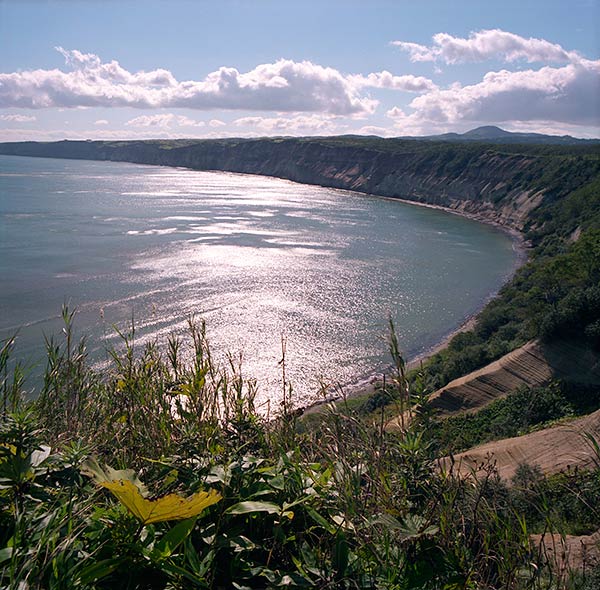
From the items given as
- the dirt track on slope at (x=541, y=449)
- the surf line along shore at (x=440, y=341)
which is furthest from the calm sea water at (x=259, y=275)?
the dirt track on slope at (x=541, y=449)

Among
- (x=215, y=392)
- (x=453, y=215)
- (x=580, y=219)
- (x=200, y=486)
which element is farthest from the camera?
(x=453, y=215)

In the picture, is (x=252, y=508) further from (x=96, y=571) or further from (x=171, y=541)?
(x=96, y=571)

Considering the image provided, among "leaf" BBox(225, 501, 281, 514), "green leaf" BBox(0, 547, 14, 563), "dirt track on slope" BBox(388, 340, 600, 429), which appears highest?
"green leaf" BBox(0, 547, 14, 563)

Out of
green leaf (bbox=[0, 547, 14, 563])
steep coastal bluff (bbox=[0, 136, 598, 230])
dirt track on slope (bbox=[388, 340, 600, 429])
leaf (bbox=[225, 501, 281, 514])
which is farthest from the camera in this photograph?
steep coastal bluff (bbox=[0, 136, 598, 230])

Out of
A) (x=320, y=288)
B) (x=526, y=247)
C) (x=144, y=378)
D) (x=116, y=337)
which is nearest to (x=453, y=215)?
(x=526, y=247)

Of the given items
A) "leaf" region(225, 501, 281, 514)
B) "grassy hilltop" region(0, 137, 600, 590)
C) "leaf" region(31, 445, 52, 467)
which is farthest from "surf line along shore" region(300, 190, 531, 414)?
"leaf" region(31, 445, 52, 467)

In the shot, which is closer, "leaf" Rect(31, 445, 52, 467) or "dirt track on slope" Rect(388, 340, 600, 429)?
"leaf" Rect(31, 445, 52, 467)

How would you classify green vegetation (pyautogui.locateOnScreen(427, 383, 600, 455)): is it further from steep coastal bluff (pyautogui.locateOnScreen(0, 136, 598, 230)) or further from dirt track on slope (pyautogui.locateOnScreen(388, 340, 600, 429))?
steep coastal bluff (pyautogui.locateOnScreen(0, 136, 598, 230))

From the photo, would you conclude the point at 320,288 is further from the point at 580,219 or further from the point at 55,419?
the point at 55,419
